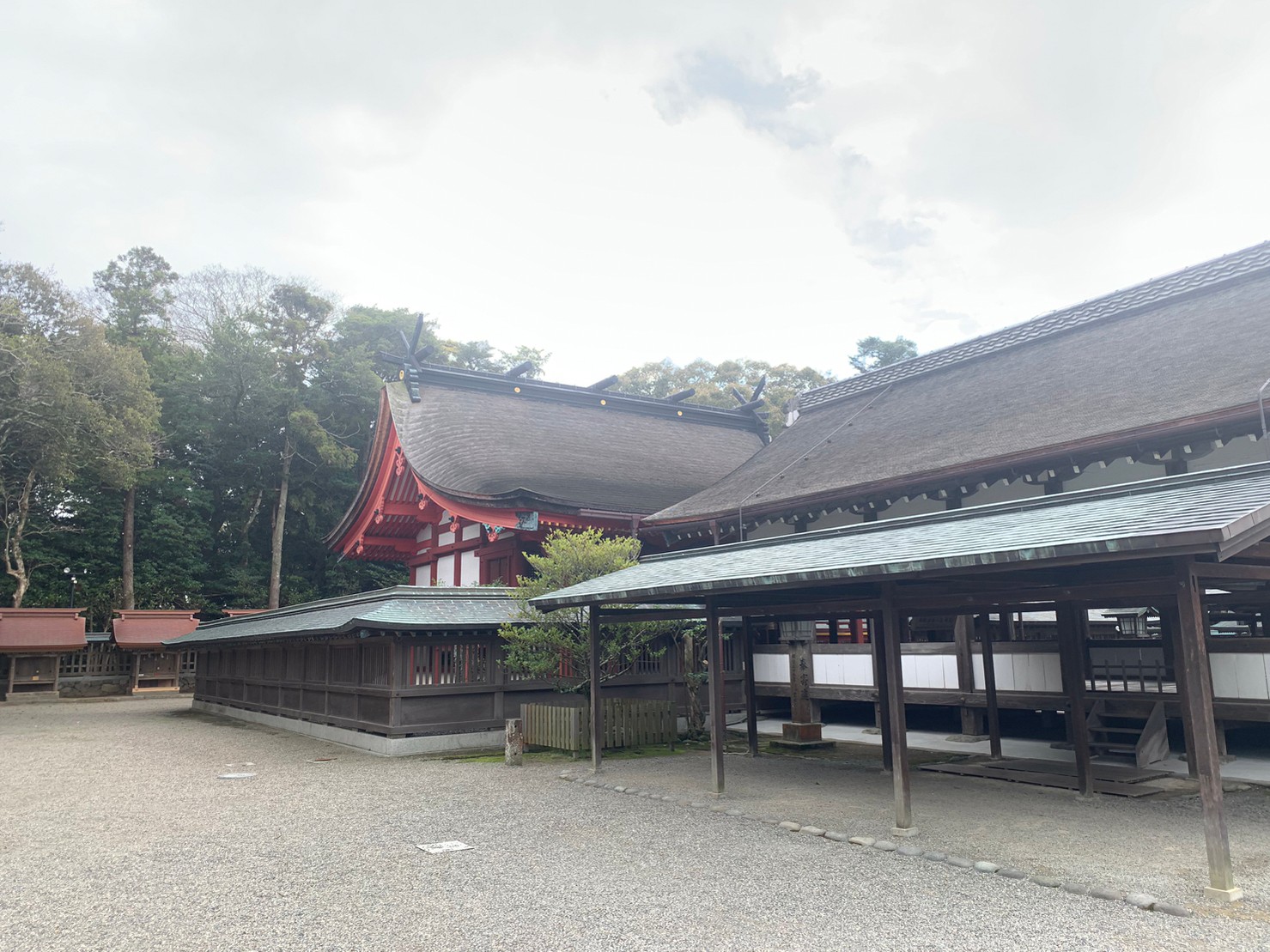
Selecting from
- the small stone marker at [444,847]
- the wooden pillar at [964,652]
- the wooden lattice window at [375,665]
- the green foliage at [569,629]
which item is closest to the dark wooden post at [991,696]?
the wooden pillar at [964,652]

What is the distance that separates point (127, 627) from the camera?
96.9 feet

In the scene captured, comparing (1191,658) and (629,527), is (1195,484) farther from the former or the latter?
(629,527)

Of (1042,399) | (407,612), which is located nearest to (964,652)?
(1042,399)

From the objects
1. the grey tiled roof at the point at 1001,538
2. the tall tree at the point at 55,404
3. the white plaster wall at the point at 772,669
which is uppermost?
the tall tree at the point at 55,404

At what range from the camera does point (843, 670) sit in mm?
14984

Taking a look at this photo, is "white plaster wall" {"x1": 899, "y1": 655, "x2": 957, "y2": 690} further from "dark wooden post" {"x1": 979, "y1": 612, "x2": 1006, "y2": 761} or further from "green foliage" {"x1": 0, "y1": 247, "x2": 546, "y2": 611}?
"green foliage" {"x1": 0, "y1": 247, "x2": 546, "y2": 611}

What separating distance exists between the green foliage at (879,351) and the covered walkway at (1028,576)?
41609 millimetres

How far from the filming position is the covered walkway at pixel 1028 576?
564cm

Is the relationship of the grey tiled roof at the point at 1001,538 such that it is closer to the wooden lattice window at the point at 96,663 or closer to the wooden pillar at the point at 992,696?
the wooden pillar at the point at 992,696

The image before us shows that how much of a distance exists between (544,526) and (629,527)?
1719 mm

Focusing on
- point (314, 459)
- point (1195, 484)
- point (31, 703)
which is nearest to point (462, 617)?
point (1195, 484)

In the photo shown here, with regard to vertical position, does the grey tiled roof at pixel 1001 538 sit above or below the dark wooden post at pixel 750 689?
above

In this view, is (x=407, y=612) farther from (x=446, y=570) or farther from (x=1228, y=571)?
(x=1228, y=571)

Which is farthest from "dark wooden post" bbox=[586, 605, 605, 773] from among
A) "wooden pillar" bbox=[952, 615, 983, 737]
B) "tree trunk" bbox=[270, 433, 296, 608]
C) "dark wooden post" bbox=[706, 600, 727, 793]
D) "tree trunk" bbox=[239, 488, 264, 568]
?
"tree trunk" bbox=[239, 488, 264, 568]
